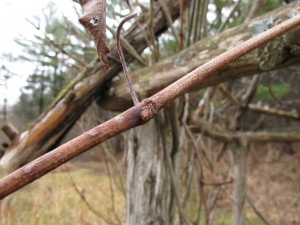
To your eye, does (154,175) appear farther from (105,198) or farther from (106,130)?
(105,198)

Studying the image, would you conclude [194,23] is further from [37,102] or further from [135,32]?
[37,102]

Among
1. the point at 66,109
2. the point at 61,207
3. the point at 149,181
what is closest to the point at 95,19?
the point at 66,109

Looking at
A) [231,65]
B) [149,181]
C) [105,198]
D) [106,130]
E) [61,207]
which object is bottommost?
[105,198]

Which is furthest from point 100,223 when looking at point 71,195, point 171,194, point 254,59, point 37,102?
point 37,102

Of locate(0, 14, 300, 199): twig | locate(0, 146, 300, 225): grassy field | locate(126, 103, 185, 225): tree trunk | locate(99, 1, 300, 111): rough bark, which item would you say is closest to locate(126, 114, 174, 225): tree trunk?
locate(126, 103, 185, 225): tree trunk

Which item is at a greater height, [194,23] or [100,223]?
[194,23]

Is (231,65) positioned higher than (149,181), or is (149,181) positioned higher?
(231,65)
